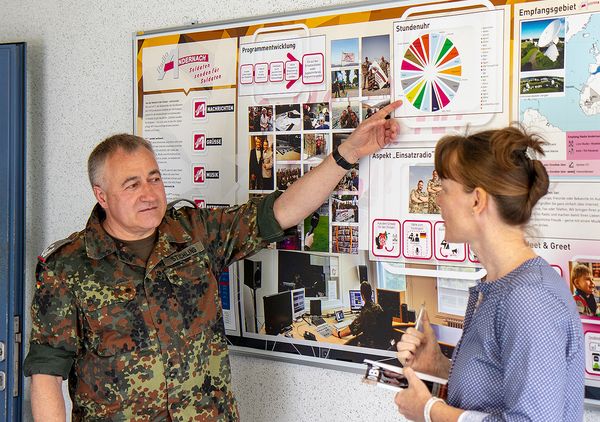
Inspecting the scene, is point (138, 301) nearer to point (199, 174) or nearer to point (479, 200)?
point (199, 174)

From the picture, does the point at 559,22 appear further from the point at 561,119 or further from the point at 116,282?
the point at 116,282

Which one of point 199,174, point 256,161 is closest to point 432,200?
point 256,161

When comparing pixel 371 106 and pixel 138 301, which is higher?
pixel 371 106

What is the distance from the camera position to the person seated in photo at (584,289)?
158 cm

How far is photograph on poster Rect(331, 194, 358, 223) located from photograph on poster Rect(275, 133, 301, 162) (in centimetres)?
20

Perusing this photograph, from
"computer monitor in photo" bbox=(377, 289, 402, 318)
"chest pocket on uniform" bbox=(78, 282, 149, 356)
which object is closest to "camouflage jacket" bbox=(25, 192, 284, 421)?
"chest pocket on uniform" bbox=(78, 282, 149, 356)

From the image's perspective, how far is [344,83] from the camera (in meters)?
1.95

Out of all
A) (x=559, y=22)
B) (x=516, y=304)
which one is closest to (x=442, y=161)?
(x=516, y=304)

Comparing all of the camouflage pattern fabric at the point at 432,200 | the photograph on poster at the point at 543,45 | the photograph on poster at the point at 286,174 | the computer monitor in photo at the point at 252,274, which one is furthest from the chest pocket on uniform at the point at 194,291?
the photograph on poster at the point at 543,45

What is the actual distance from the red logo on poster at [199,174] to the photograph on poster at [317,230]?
18.2 inches

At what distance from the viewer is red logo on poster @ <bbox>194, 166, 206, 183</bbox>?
2283mm

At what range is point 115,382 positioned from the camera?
1.82 m

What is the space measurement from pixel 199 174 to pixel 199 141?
117 millimetres

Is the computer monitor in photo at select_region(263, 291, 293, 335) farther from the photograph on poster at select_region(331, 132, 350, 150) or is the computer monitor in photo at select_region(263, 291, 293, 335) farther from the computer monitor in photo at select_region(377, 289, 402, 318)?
the photograph on poster at select_region(331, 132, 350, 150)
